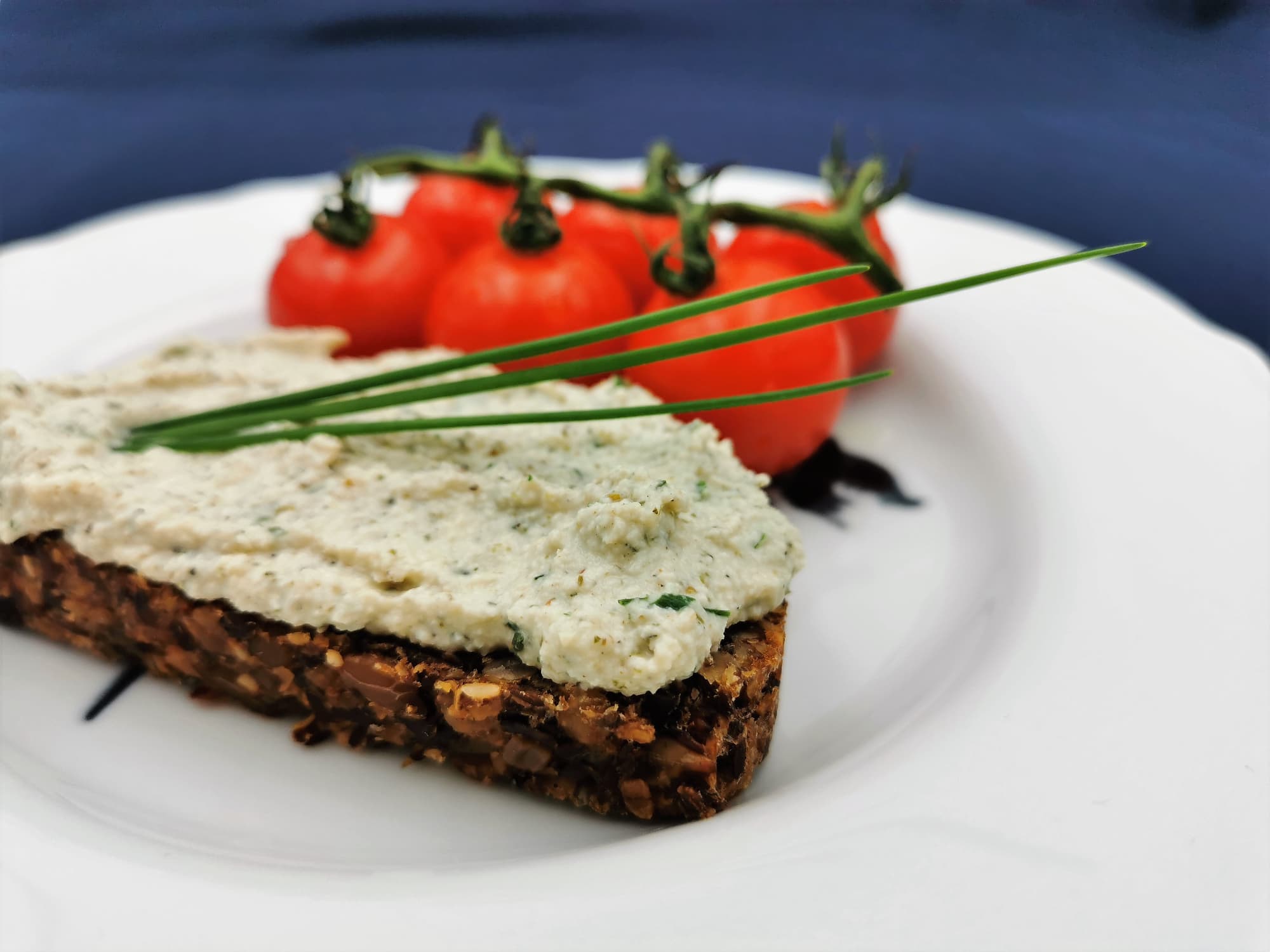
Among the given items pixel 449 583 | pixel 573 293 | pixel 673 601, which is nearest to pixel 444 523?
pixel 449 583

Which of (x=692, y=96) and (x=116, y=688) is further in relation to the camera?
(x=692, y=96)

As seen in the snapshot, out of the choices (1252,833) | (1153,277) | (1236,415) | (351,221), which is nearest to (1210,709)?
(1252,833)

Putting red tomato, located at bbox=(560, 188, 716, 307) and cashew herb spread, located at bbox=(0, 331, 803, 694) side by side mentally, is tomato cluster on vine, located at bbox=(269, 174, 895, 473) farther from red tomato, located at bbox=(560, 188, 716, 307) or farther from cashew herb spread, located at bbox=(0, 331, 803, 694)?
cashew herb spread, located at bbox=(0, 331, 803, 694)

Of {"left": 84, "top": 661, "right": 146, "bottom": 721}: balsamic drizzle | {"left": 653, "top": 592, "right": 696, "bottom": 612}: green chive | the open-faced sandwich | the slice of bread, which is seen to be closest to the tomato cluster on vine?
the open-faced sandwich

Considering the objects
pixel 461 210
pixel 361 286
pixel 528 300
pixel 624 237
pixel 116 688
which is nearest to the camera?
pixel 116 688

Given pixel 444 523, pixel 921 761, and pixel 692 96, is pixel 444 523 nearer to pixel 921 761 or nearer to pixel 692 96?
pixel 921 761

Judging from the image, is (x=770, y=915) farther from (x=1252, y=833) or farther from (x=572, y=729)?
(x=1252, y=833)
